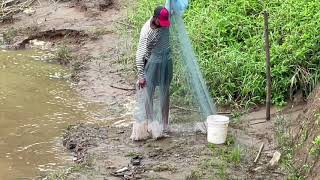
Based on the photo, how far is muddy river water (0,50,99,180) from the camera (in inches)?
276

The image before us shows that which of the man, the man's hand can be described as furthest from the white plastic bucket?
the man's hand

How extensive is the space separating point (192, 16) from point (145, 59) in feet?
10.2

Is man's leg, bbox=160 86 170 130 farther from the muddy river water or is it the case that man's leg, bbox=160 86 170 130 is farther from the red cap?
the muddy river water

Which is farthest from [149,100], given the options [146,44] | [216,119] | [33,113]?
[33,113]

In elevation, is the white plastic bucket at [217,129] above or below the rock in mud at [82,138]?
above

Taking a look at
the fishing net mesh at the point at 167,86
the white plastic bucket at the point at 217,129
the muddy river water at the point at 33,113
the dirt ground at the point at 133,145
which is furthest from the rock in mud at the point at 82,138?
the white plastic bucket at the point at 217,129

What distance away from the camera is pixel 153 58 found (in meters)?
6.96

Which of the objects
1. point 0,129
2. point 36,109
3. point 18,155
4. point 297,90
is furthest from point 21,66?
point 297,90

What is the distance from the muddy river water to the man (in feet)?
4.21

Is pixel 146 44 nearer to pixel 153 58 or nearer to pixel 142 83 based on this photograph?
pixel 153 58

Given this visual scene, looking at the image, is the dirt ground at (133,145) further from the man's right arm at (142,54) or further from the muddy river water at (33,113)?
the man's right arm at (142,54)

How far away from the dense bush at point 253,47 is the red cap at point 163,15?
160cm

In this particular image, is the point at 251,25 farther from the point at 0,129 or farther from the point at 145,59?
the point at 0,129

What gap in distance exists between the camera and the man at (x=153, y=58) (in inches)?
272
